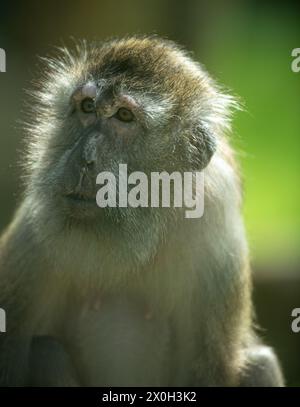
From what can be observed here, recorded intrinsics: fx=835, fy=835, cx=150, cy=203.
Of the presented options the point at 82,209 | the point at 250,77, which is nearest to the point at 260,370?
the point at 82,209

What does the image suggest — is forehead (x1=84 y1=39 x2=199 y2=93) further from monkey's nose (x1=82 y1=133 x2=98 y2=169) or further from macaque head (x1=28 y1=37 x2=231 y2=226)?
monkey's nose (x1=82 y1=133 x2=98 y2=169)

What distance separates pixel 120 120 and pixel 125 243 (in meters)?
0.75

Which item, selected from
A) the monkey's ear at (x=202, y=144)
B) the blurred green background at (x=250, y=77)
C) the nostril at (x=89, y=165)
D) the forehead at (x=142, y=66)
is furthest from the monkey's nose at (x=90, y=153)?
the blurred green background at (x=250, y=77)

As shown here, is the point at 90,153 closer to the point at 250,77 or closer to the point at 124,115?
the point at 124,115

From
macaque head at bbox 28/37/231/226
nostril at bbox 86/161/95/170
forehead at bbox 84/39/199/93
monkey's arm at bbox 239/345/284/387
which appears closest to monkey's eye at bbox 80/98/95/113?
macaque head at bbox 28/37/231/226

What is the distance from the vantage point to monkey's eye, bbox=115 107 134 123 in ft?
16.5

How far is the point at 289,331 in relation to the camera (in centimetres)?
768

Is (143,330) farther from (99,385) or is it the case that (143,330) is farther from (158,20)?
(158,20)

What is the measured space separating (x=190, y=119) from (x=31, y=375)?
1.91m

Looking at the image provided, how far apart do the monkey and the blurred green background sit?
212cm

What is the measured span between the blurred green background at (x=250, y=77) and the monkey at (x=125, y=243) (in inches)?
83.3

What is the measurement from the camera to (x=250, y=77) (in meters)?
11.2

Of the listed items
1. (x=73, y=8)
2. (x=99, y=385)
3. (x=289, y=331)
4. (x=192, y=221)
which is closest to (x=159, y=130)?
(x=192, y=221)

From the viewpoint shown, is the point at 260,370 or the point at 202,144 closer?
the point at 202,144
